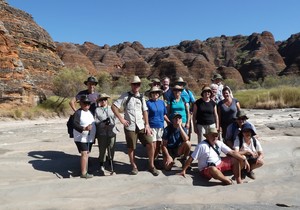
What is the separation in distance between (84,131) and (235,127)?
3103mm

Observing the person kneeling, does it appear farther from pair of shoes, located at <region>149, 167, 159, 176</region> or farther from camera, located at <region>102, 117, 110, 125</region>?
camera, located at <region>102, 117, 110, 125</region>

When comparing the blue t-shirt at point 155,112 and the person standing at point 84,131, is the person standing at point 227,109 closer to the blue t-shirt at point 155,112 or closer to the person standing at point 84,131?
the blue t-shirt at point 155,112

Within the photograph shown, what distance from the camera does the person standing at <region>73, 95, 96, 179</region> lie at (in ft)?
20.6

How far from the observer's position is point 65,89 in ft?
83.3

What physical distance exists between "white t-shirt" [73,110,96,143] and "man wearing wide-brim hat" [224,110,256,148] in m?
2.81

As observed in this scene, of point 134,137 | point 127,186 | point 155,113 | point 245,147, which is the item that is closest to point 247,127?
point 245,147

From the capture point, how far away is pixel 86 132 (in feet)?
20.9

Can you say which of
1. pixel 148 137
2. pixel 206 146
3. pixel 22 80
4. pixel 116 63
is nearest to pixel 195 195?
pixel 206 146

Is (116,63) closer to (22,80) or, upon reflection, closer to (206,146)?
(22,80)

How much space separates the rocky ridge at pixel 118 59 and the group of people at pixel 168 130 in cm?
1421

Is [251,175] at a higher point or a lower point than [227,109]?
lower

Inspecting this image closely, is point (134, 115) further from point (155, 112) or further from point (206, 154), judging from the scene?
point (206, 154)

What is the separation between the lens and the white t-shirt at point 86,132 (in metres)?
6.32

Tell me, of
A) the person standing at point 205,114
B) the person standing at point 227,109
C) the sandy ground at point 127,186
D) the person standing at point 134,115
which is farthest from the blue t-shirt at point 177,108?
the sandy ground at point 127,186
